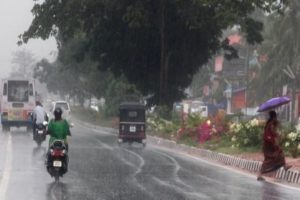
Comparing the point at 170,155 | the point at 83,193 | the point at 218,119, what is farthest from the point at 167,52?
the point at 83,193

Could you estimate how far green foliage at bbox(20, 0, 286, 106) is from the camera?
A: 42719mm

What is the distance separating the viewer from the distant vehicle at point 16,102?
145 ft

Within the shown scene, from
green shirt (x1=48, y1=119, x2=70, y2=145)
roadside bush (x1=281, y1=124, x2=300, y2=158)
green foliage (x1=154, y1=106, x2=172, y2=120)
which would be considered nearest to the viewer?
green shirt (x1=48, y1=119, x2=70, y2=145)

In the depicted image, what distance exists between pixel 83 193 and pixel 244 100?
68.6 m

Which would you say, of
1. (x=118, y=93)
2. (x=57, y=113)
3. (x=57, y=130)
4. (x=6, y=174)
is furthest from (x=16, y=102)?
(x=57, y=130)

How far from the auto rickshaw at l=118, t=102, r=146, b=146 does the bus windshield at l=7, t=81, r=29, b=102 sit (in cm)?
1264

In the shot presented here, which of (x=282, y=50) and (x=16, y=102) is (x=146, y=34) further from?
(x=282, y=50)

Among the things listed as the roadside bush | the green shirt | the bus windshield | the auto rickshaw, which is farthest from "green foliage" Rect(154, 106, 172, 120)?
the green shirt

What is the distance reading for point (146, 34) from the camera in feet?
152

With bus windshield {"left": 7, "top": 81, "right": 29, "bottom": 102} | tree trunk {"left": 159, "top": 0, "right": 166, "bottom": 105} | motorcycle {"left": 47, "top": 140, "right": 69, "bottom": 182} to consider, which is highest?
tree trunk {"left": 159, "top": 0, "right": 166, "bottom": 105}

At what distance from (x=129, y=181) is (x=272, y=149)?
12.3ft

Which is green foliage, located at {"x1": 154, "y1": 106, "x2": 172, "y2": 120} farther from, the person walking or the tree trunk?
the person walking

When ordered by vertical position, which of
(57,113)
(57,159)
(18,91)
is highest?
(18,91)

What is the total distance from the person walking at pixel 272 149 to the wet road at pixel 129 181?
1.58 feet
